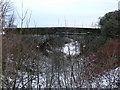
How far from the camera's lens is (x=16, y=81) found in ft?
13.5

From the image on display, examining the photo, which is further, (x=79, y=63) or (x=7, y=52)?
(x=79, y=63)

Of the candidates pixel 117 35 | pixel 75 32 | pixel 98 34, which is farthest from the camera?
pixel 98 34

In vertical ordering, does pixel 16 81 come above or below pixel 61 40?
below

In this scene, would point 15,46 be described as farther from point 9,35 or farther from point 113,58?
point 113,58

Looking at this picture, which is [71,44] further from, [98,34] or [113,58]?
[98,34]

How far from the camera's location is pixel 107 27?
607 centimetres

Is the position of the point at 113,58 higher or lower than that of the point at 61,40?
lower

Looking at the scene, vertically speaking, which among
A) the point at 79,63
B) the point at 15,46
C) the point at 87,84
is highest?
the point at 15,46

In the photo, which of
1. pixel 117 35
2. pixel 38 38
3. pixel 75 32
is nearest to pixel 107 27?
pixel 117 35

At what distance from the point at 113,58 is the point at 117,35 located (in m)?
1.28

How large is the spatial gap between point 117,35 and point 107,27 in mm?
333

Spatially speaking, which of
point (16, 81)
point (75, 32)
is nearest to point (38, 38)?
point (75, 32)

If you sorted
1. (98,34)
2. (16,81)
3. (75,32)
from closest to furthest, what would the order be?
(16,81)
(75,32)
(98,34)

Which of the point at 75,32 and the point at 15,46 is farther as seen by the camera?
the point at 75,32
